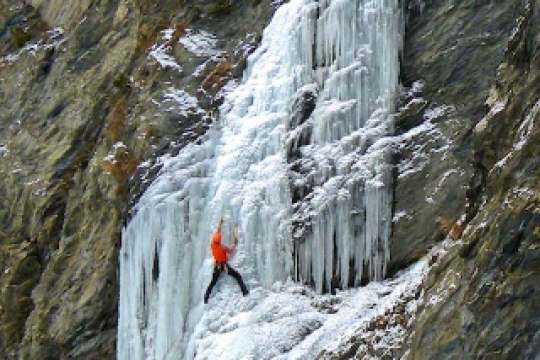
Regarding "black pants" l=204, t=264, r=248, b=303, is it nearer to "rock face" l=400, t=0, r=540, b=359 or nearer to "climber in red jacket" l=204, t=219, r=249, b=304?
"climber in red jacket" l=204, t=219, r=249, b=304

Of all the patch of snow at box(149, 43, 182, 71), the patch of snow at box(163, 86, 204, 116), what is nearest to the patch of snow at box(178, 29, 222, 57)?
the patch of snow at box(149, 43, 182, 71)

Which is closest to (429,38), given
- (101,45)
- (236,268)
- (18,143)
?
(236,268)

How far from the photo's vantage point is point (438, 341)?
26.1 ft

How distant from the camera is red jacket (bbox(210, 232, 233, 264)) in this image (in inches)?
469

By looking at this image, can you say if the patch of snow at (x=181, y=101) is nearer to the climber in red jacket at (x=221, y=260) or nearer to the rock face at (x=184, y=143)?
the rock face at (x=184, y=143)

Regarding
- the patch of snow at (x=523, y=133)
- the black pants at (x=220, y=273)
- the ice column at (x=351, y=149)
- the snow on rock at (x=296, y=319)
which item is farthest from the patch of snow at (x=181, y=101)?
the patch of snow at (x=523, y=133)

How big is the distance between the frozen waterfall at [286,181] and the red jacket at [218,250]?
219 mm

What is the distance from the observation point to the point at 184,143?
1367 centimetres

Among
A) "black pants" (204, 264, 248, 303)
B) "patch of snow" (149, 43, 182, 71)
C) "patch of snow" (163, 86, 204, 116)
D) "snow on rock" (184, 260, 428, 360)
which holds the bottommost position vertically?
"snow on rock" (184, 260, 428, 360)

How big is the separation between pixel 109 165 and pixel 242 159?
2815 millimetres

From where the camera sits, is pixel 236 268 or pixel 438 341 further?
pixel 236 268

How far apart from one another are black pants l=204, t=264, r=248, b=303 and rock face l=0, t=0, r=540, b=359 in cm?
226

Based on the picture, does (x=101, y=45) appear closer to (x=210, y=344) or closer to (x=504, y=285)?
(x=210, y=344)

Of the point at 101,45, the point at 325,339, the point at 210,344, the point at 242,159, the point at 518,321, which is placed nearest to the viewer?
the point at 518,321
